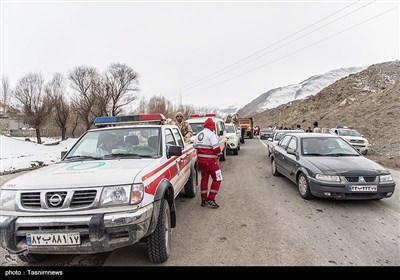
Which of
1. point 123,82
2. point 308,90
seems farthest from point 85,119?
point 308,90

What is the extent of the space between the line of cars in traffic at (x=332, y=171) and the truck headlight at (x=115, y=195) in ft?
13.3

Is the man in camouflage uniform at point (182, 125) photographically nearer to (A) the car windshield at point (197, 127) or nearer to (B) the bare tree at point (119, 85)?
(A) the car windshield at point (197, 127)

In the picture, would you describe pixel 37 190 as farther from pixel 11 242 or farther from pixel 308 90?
pixel 308 90

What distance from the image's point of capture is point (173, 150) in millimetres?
3656

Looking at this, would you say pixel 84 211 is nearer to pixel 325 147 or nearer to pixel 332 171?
pixel 332 171

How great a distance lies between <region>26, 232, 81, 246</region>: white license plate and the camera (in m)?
2.45

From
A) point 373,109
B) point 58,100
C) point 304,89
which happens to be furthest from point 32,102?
point 304,89

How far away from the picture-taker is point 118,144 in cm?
385

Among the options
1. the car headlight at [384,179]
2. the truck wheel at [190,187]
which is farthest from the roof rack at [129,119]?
the car headlight at [384,179]

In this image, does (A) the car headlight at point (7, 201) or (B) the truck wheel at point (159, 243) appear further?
(B) the truck wheel at point (159, 243)

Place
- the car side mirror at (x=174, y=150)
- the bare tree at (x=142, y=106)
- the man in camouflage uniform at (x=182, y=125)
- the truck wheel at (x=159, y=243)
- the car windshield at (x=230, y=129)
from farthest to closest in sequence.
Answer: the bare tree at (x=142, y=106) < the car windshield at (x=230, y=129) < the man in camouflage uniform at (x=182, y=125) < the car side mirror at (x=174, y=150) < the truck wheel at (x=159, y=243)

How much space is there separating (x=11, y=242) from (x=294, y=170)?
563 centimetres

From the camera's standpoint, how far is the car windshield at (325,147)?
5958 mm

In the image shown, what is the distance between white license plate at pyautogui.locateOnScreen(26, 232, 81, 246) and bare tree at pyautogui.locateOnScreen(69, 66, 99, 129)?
3267cm
